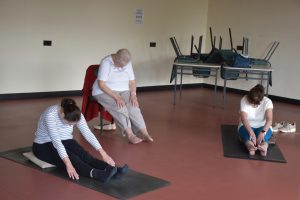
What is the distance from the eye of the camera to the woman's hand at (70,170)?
10.4ft

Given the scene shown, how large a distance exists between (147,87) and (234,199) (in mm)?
5299

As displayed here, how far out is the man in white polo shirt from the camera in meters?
4.46

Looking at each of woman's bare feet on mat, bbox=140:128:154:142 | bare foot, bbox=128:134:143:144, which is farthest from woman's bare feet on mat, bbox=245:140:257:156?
bare foot, bbox=128:134:143:144

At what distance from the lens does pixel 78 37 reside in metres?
7.00

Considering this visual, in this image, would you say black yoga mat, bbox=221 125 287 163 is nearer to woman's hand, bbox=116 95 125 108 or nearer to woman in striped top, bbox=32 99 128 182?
woman's hand, bbox=116 95 125 108

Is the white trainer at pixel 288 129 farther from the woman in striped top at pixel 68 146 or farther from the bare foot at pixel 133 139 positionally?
the woman in striped top at pixel 68 146

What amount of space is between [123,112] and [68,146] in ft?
3.76

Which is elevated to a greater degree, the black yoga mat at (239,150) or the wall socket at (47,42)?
the wall socket at (47,42)

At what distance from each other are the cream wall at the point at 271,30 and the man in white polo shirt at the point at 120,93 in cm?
407

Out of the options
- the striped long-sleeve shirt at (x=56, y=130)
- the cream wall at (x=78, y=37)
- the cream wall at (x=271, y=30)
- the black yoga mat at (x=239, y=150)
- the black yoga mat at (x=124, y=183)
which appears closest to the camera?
the black yoga mat at (x=124, y=183)

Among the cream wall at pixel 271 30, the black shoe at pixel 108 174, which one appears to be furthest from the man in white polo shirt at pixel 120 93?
the cream wall at pixel 271 30

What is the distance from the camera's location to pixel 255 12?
8.17 meters

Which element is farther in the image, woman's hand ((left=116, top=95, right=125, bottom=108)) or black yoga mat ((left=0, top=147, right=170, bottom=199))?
woman's hand ((left=116, top=95, right=125, bottom=108))

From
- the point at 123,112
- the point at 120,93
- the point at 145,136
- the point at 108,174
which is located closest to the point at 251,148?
the point at 145,136
